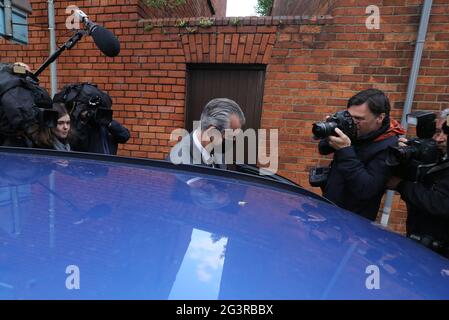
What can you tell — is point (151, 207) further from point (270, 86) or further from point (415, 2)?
point (415, 2)

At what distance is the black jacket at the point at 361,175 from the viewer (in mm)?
1698

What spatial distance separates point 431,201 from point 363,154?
0.44m

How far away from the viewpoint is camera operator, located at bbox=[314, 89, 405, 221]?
5.59 feet

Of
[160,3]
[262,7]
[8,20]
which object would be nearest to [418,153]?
[160,3]

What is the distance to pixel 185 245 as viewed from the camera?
0.78m

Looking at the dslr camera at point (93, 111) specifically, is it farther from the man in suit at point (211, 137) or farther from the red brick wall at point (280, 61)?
the red brick wall at point (280, 61)

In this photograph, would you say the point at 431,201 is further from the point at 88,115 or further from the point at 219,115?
the point at 88,115

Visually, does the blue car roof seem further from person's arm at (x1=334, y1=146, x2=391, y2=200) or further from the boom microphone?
the boom microphone

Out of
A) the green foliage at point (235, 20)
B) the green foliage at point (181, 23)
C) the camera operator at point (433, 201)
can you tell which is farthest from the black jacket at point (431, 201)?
the green foliage at point (181, 23)

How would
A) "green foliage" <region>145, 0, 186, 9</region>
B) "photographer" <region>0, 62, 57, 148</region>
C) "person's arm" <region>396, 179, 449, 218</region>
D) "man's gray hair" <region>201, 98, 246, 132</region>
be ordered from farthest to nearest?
"green foliage" <region>145, 0, 186, 9</region> → "man's gray hair" <region>201, 98, 246, 132</region> → "photographer" <region>0, 62, 57, 148</region> → "person's arm" <region>396, 179, 449, 218</region>

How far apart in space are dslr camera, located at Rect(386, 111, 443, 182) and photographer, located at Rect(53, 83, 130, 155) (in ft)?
6.88

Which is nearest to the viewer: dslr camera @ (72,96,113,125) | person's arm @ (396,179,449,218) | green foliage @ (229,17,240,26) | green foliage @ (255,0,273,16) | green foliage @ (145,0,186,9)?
person's arm @ (396,179,449,218)

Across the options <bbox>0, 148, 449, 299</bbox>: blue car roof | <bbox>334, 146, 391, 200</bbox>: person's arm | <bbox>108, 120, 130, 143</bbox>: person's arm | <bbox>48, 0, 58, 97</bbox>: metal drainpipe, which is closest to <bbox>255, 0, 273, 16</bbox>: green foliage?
<bbox>48, 0, 58, 97</bbox>: metal drainpipe
